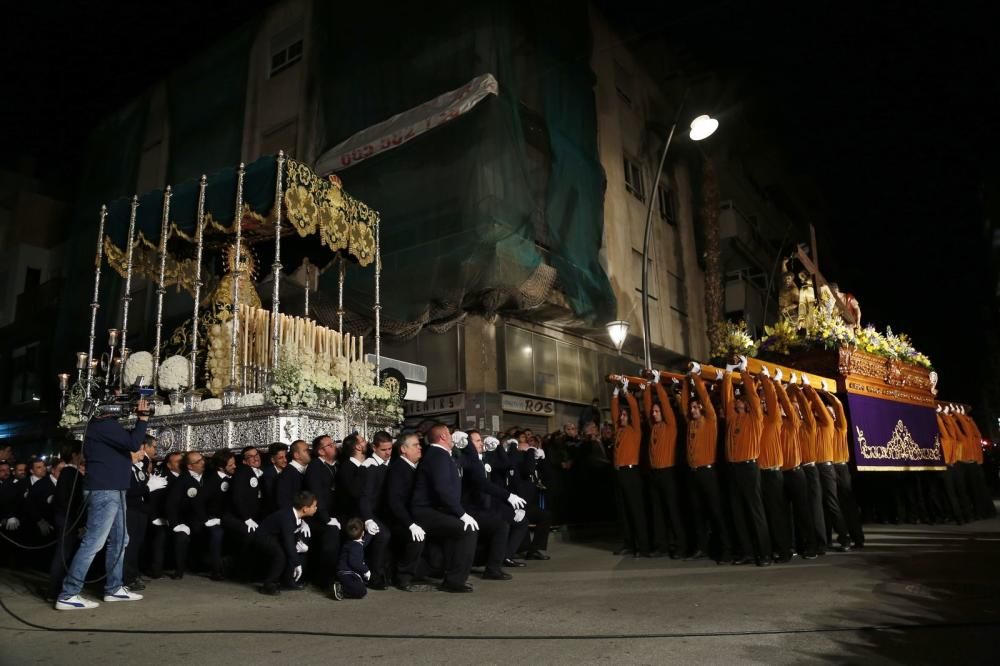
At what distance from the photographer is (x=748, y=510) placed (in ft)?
28.0

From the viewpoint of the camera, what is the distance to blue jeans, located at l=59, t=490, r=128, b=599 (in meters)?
6.41

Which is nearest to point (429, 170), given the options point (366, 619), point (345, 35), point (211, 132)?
point (345, 35)

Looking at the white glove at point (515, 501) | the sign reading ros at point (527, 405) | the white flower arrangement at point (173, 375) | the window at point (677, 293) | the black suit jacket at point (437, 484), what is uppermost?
the window at point (677, 293)

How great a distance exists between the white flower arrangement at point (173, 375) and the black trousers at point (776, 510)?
355 inches

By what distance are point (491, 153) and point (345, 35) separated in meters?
6.89

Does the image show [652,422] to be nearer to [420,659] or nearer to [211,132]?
[420,659]

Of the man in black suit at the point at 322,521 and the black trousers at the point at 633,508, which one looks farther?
the black trousers at the point at 633,508

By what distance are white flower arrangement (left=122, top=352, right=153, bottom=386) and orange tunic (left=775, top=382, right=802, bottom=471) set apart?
10015 mm

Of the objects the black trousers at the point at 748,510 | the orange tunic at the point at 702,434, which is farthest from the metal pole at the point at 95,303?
the black trousers at the point at 748,510

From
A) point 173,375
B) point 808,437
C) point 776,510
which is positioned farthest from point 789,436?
point 173,375

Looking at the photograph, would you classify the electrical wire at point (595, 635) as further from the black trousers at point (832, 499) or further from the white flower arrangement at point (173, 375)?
the white flower arrangement at point (173, 375)

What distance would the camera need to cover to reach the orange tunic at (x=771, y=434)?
860 centimetres

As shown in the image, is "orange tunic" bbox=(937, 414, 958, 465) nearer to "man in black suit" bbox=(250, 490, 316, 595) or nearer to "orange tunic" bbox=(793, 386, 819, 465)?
"orange tunic" bbox=(793, 386, 819, 465)

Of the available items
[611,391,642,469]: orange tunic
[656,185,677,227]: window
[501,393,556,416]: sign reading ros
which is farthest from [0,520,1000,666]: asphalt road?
[656,185,677,227]: window
